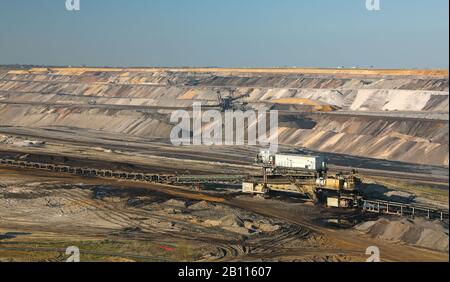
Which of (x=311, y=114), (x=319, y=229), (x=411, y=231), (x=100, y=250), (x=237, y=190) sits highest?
(x=311, y=114)

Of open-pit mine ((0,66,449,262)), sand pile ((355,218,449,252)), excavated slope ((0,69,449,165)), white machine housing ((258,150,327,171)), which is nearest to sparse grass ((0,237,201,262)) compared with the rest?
open-pit mine ((0,66,449,262))

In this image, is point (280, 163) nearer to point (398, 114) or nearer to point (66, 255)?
point (66, 255)

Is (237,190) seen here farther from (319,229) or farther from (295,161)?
(319,229)

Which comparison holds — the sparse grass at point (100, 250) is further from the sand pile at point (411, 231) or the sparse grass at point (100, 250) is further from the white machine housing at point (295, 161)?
the white machine housing at point (295, 161)

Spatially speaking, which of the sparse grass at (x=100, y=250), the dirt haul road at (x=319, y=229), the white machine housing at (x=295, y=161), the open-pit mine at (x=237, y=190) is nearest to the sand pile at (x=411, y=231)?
the open-pit mine at (x=237, y=190)

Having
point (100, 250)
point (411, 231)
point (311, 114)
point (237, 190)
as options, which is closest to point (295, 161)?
point (237, 190)
